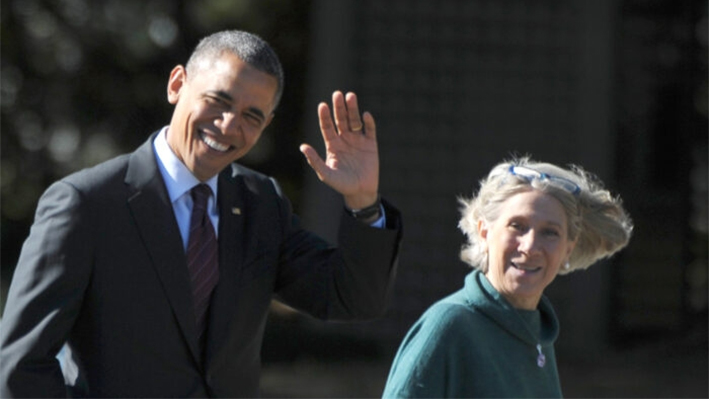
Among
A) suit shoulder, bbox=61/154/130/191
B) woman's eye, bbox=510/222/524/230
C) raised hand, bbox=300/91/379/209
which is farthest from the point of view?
woman's eye, bbox=510/222/524/230

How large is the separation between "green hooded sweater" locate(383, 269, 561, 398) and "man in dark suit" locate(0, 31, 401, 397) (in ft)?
0.68

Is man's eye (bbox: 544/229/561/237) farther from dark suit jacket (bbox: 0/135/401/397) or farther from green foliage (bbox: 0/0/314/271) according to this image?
green foliage (bbox: 0/0/314/271)

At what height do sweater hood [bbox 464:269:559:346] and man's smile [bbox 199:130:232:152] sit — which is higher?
man's smile [bbox 199:130:232:152]

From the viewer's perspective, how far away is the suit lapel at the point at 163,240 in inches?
119

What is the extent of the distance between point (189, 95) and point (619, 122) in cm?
784

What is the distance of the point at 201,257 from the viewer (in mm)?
3119

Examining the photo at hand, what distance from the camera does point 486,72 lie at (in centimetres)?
1021

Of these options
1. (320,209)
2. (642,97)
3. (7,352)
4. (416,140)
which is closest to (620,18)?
(642,97)

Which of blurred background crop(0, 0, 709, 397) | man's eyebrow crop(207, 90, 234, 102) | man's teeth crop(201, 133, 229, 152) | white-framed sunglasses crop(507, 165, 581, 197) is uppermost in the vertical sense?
man's eyebrow crop(207, 90, 234, 102)

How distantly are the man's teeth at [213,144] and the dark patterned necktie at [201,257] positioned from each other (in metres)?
0.14

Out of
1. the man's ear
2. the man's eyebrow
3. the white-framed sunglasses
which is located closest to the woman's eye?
the white-framed sunglasses

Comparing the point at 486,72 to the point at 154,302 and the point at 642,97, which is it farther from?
the point at 154,302

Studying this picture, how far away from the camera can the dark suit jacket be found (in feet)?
9.47

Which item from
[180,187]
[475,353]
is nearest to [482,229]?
[475,353]
